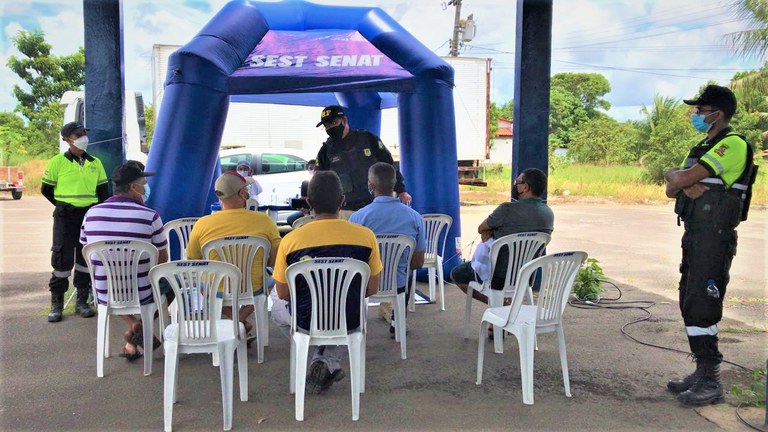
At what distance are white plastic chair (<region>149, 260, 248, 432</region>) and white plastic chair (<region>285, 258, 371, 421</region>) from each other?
0.34m

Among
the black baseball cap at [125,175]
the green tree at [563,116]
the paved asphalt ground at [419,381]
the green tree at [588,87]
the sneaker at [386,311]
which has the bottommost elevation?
the paved asphalt ground at [419,381]

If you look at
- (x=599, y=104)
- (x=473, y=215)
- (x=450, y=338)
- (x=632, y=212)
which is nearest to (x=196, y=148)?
(x=450, y=338)

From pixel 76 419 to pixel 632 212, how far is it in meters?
16.6

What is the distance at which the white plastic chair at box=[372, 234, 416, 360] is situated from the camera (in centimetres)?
420

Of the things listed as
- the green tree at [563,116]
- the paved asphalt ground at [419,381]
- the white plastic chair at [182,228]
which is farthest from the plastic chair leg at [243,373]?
the green tree at [563,116]

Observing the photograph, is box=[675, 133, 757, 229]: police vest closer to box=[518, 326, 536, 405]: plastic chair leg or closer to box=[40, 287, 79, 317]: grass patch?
box=[518, 326, 536, 405]: plastic chair leg

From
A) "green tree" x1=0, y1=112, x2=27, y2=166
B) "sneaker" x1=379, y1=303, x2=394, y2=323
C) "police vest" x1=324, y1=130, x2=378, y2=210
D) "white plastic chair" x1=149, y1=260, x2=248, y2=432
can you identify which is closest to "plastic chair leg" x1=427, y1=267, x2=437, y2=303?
"sneaker" x1=379, y1=303, x2=394, y2=323

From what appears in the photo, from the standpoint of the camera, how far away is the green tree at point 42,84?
869 inches

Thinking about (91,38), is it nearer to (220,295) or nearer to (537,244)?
(220,295)

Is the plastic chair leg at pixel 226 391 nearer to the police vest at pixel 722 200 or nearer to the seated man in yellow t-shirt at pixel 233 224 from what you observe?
the seated man in yellow t-shirt at pixel 233 224

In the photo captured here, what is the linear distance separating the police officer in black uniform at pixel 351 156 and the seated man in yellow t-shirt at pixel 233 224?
179 centimetres

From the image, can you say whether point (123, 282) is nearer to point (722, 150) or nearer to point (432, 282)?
point (432, 282)

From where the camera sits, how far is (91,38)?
18.2ft

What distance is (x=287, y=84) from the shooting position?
5824 millimetres
